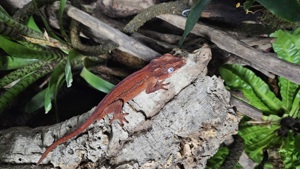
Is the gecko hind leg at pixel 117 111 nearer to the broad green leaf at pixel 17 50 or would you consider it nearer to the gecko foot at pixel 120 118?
the gecko foot at pixel 120 118

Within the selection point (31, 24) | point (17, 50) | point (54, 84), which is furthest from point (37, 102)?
point (31, 24)

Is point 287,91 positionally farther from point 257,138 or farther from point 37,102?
point 37,102

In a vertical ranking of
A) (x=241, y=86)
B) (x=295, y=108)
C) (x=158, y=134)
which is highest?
(x=158, y=134)

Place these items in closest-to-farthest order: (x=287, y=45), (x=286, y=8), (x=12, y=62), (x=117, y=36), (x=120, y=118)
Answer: (x=286, y=8), (x=120, y=118), (x=117, y=36), (x=12, y=62), (x=287, y=45)

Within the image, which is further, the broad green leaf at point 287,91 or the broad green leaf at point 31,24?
the broad green leaf at point 287,91

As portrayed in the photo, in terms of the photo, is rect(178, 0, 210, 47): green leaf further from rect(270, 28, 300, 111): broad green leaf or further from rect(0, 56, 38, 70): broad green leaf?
rect(0, 56, 38, 70): broad green leaf

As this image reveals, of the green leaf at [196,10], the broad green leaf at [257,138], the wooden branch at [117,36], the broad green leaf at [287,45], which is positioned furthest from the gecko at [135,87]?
the broad green leaf at [257,138]
